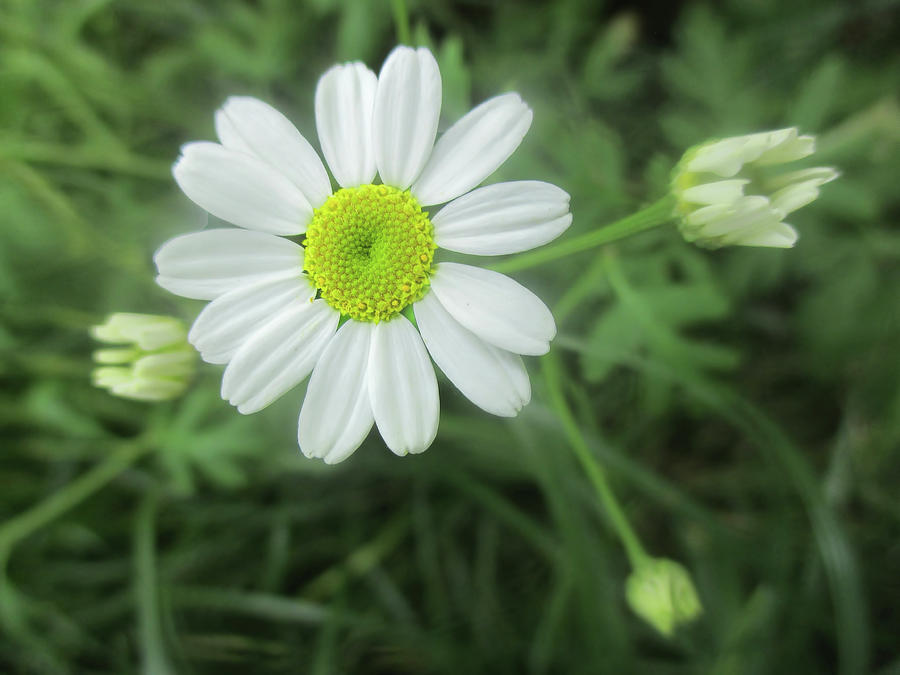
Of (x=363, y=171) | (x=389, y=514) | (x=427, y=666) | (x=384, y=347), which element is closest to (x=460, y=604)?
(x=427, y=666)

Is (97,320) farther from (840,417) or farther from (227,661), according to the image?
(840,417)

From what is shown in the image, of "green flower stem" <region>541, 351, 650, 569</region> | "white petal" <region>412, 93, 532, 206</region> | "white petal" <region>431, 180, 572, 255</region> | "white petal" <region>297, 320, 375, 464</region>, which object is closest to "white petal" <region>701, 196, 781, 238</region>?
"white petal" <region>431, 180, 572, 255</region>

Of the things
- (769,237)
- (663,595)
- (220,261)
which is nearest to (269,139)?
(220,261)

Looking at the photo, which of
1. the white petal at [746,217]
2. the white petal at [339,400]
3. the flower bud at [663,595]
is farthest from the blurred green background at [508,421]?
the white petal at [339,400]

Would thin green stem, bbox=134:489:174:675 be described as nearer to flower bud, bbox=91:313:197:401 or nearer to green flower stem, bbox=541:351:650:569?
flower bud, bbox=91:313:197:401

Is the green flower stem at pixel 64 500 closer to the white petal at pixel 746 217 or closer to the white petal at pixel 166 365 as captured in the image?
the white petal at pixel 166 365
